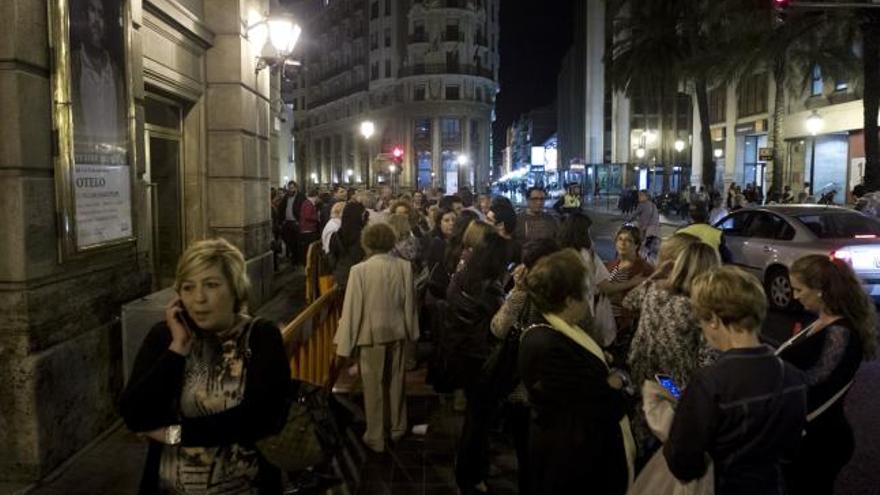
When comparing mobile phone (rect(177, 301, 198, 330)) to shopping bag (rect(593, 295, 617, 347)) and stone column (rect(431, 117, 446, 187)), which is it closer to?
shopping bag (rect(593, 295, 617, 347))

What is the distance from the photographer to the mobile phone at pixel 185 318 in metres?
2.72

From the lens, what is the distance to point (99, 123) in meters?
6.05

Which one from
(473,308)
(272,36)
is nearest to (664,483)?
(473,308)

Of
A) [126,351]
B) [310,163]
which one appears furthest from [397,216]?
[310,163]

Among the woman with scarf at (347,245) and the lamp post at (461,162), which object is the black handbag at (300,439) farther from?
the lamp post at (461,162)

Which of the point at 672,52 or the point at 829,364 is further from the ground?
the point at 672,52

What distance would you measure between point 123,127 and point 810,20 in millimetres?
24820

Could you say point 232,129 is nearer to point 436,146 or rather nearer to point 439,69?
point 439,69

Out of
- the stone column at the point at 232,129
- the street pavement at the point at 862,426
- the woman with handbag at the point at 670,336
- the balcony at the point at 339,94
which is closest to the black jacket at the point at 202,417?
the woman with handbag at the point at 670,336

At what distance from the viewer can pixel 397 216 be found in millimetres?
7914

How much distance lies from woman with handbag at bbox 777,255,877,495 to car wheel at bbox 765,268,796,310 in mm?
8938

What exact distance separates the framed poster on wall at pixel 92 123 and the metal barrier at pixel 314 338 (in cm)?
177

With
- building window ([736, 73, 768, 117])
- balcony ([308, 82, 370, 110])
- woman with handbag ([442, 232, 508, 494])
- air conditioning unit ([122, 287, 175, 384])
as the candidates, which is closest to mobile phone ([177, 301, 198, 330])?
woman with handbag ([442, 232, 508, 494])

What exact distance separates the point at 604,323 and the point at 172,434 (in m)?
3.43
